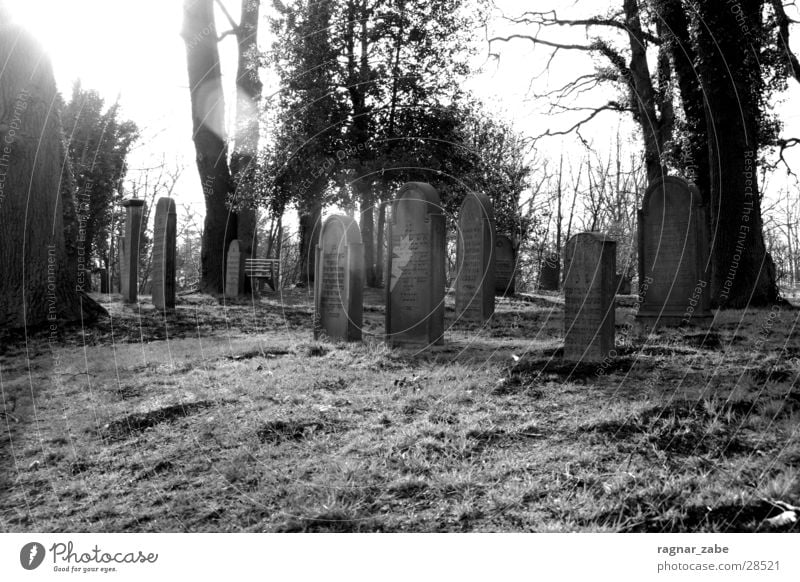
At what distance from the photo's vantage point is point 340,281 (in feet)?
32.7

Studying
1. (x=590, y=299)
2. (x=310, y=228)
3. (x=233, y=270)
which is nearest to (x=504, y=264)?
(x=310, y=228)

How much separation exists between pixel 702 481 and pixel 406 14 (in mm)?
15119

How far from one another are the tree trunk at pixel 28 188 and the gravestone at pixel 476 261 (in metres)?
7.36

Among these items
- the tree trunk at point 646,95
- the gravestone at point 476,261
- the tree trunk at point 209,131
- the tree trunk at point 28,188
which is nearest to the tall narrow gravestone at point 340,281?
the gravestone at point 476,261

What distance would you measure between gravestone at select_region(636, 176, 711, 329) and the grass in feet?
8.03

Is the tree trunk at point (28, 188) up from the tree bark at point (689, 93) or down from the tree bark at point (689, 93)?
down

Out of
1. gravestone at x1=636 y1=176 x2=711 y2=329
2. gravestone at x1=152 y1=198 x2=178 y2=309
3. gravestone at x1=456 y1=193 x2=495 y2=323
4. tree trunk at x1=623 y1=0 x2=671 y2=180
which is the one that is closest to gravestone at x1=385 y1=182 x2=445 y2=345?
gravestone at x1=456 y1=193 x2=495 y2=323

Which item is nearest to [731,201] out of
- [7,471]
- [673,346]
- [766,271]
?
[766,271]

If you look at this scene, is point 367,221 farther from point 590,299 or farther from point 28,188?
point 590,299

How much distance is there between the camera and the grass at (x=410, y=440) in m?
3.59

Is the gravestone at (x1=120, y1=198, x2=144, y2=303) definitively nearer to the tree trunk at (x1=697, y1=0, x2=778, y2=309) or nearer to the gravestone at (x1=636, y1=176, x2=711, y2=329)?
the gravestone at (x1=636, y1=176, x2=711, y2=329)

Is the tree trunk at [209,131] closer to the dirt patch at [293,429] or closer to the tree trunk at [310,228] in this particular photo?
the tree trunk at [310,228]

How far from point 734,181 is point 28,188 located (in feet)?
40.0

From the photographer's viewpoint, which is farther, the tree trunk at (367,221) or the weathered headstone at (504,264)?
the weathered headstone at (504,264)
